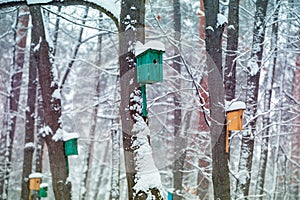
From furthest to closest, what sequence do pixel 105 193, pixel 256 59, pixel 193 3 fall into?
pixel 105 193 → pixel 193 3 → pixel 256 59

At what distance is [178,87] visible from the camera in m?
10.0

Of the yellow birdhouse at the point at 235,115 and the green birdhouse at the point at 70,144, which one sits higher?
the yellow birdhouse at the point at 235,115

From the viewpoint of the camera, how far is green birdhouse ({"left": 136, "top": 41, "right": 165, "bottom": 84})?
14.7 feet

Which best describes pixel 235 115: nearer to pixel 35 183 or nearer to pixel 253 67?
pixel 253 67

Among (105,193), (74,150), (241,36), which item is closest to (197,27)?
(241,36)

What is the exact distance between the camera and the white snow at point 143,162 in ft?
14.7

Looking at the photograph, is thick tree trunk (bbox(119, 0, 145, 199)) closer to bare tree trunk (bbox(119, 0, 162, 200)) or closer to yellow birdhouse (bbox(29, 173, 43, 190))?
bare tree trunk (bbox(119, 0, 162, 200))

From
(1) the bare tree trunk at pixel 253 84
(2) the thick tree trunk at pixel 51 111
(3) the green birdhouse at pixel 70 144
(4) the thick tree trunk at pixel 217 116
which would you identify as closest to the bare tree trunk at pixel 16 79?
(2) the thick tree trunk at pixel 51 111

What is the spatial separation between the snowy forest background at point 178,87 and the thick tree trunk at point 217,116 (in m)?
0.01

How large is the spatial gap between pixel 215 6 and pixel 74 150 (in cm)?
277

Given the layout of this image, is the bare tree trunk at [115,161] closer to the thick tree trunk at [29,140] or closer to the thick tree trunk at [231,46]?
the thick tree trunk at [29,140]

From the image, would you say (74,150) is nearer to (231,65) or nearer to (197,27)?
(231,65)

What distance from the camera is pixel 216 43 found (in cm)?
581

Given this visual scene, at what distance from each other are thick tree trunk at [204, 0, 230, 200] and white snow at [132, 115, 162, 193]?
4.50ft
